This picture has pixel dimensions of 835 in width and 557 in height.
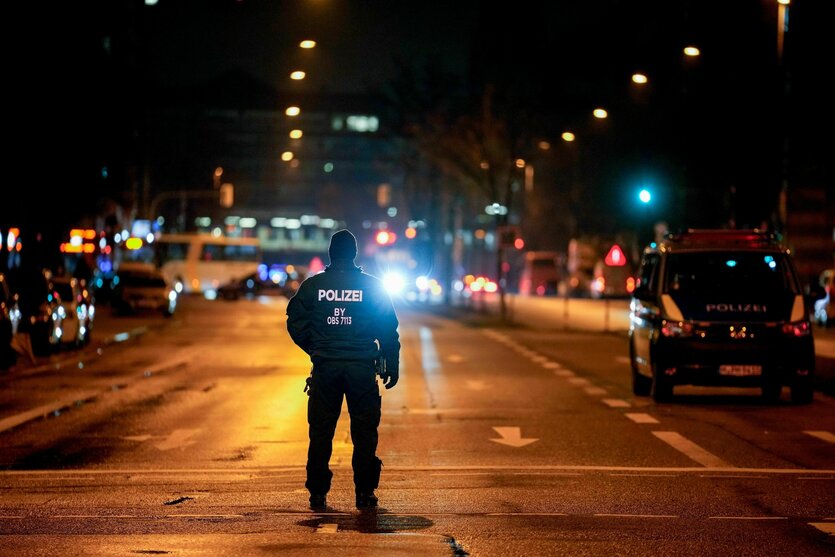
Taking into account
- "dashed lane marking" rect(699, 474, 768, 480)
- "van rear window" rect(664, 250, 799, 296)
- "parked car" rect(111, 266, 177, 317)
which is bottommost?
"dashed lane marking" rect(699, 474, 768, 480)

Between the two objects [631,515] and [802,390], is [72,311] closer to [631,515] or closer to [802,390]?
[802,390]

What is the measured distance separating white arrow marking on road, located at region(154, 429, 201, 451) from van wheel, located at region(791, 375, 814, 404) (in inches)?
302

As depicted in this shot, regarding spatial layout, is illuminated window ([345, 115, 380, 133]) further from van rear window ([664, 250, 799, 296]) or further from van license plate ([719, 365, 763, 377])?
van license plate ([719, 365, 763, 377])

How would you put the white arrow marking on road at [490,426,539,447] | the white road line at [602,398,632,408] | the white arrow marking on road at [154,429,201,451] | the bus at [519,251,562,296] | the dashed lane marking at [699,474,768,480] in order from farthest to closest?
the bus at [519,251,562,296] → the white road line at [602,398,632,408] → the white arrow marking on road at [490,426,539,447] → the white arrow marking on road at [154,429,201,451] → the dashed lane marking at [699,474,768,480]

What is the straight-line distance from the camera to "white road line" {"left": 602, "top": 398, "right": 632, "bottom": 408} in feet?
60.4

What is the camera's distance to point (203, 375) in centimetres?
2369

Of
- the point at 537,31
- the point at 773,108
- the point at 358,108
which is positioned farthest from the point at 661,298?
the point at 358,108

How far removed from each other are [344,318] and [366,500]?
121 centimetres

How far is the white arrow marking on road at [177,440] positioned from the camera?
1405cm

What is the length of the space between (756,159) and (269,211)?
113715mm

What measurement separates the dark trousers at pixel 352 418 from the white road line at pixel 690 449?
12.4 ft

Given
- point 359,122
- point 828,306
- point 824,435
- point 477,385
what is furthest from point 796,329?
point 359,122

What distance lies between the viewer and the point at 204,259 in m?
85.5

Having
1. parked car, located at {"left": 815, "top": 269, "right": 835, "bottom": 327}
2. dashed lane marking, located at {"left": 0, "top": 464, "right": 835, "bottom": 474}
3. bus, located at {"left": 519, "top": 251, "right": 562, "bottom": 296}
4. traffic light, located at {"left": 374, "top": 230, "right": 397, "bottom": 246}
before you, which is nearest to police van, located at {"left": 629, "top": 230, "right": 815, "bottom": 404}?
dashed lane marking, located at {"left": 0, "top": 464, "right": 835, "bottom": 474}
